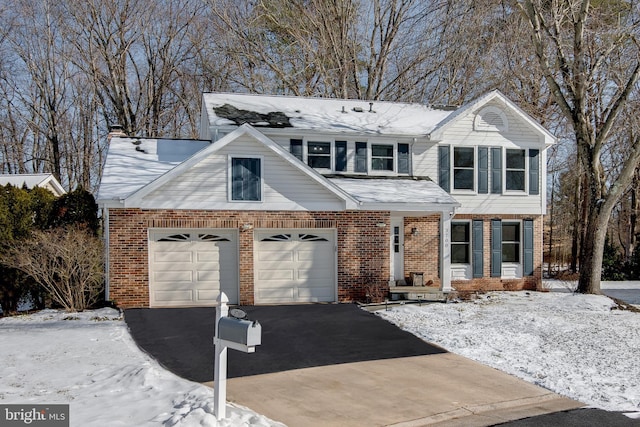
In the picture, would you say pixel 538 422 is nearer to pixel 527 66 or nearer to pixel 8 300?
pixel 8 300

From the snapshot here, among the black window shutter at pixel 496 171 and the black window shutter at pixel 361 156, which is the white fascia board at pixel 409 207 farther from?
the black window shutter at pixel 496 171

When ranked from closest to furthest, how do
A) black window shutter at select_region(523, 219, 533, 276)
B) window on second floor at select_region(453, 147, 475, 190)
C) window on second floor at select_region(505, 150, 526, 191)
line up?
window on second floor at select_region(453, 147, 475, 190) < black window shutter at select_region(523, 219, 533, 276) < window on second floor at select_region(505, 150, 526, 191)

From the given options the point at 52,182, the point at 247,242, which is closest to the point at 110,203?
the point at 247,242

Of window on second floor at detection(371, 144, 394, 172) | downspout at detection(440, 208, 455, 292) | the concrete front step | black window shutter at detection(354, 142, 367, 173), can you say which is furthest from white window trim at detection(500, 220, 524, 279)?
black window shutter at detection(354, 142, 367, 173)

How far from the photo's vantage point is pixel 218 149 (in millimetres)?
14547

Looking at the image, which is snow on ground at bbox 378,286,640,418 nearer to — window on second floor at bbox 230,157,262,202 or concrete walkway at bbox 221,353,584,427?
concrete walkway at bbox 221,353,584,427

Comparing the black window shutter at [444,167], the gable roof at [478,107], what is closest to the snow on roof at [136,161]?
the gable roof at [478,107]

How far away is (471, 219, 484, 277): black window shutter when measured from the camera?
18297 millimetres

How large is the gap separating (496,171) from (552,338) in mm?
8897

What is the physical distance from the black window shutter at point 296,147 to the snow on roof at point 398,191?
1.39m

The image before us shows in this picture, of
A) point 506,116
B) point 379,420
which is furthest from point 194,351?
point 506,116

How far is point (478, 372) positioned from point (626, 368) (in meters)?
2.42

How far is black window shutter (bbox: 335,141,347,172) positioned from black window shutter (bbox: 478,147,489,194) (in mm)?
4665

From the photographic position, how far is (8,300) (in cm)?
1386
